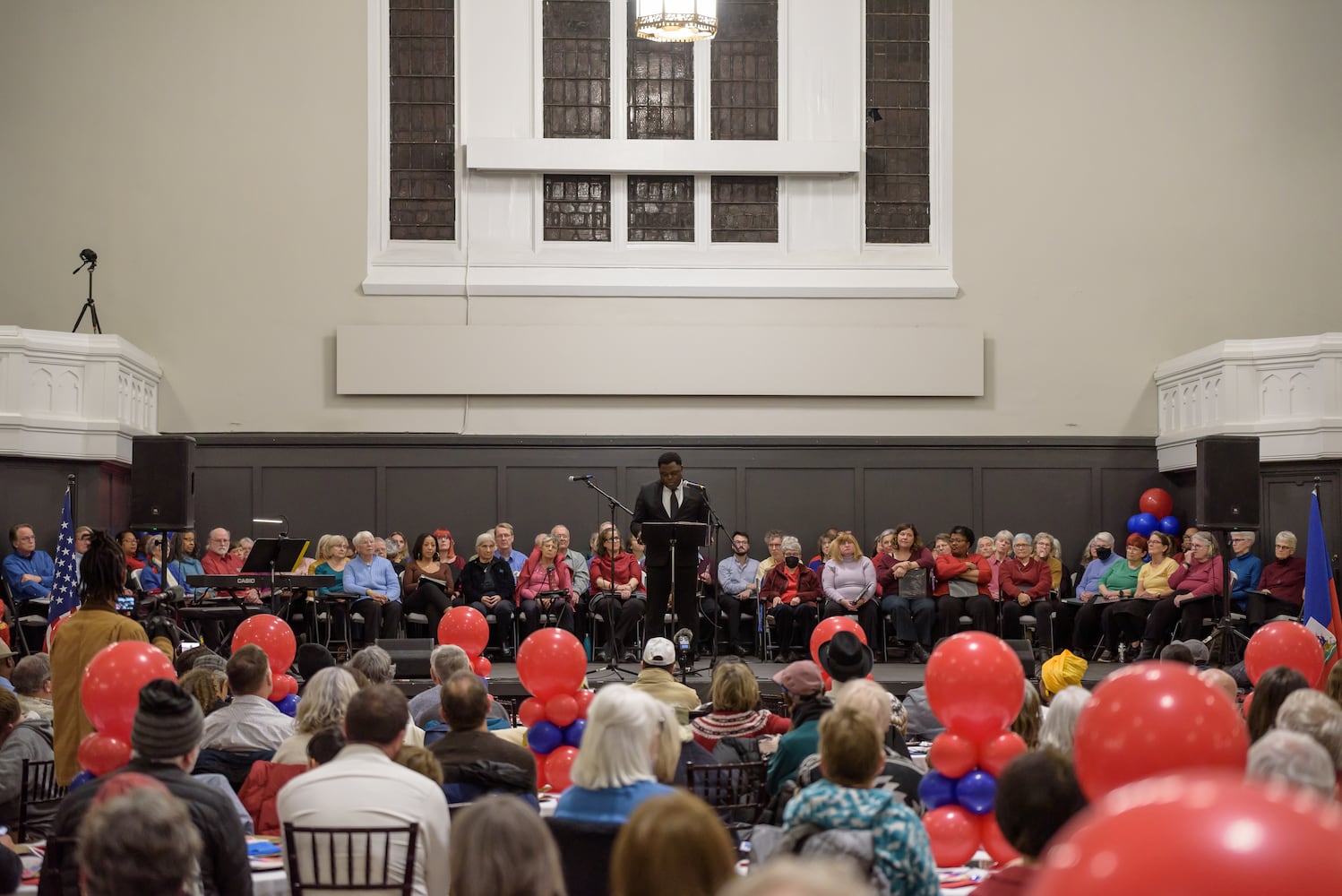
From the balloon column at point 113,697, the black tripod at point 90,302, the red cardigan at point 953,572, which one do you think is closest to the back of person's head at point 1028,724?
the balloon column at point 113,697

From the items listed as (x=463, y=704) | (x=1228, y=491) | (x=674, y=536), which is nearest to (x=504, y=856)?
(x=463, y=704)

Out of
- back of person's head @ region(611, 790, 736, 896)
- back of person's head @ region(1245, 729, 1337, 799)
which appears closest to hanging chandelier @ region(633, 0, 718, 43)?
back of person's head @ region(1245, 729, 1337, 799)

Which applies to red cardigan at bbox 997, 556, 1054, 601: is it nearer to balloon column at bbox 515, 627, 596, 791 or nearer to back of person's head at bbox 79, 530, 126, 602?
balloon column at bbox 515, 627, 596, 791

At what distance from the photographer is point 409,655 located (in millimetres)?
9625

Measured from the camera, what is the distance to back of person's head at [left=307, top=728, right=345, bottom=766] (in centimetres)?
425

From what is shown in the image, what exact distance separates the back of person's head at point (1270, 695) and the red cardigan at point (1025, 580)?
701 cm

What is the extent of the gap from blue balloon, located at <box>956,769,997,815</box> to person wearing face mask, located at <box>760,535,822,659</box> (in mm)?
6903

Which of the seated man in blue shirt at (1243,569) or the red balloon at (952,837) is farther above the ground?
the seated man in blue shirt at (1243,569)

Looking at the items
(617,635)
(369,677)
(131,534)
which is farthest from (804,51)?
(369,677)

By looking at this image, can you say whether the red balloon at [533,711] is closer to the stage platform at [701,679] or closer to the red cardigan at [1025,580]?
the stage platform at [701,679]

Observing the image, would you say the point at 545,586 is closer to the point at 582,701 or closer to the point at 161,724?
the point at 582,701

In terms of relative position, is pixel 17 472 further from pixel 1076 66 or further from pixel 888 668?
pixel 1076 66

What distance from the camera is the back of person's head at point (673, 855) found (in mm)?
2008

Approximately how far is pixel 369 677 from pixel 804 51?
9678 millimetres
